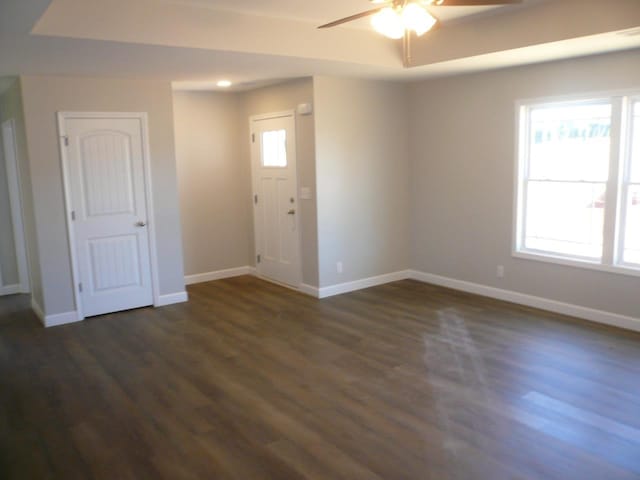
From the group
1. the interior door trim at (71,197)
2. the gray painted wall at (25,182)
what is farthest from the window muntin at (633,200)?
the gray painted wall at (25,182)

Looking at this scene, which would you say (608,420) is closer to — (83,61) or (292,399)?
(292,399)

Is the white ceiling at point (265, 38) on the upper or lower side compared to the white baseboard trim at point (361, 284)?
upper

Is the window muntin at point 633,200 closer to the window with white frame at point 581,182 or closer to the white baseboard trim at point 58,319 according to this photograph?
the window with white frame at point 581,182

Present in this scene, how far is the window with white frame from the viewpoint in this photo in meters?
4.61

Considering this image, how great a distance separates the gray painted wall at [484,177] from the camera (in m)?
4.76

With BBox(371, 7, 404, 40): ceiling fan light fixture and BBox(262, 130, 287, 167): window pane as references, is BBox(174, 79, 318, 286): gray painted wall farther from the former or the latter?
BBox(371, 7, 404, 40): ceiling fan light fixture

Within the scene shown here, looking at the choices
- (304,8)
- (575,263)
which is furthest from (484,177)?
(304,8)

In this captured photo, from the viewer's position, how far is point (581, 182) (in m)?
4.96

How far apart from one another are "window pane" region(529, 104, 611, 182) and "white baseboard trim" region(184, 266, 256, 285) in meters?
3.88

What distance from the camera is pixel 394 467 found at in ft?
8.85

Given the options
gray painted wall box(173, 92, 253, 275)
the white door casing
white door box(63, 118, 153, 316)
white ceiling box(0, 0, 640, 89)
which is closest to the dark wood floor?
white door box(63, 118, 153, 316)

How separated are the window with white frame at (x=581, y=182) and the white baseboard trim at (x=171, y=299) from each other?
368cm

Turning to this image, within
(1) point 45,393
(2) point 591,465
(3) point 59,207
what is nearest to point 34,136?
(3) point 59,207

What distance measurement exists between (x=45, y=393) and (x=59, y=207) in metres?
2.05
